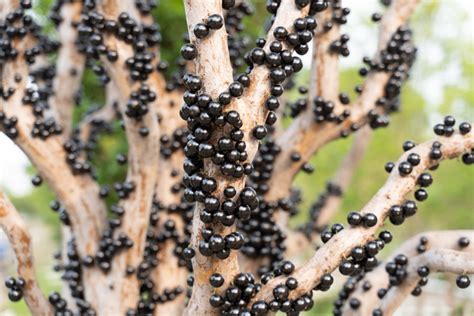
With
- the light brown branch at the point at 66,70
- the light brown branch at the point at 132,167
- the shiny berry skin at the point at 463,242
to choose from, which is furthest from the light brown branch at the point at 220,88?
→ the light brown branch at the point at 66,70

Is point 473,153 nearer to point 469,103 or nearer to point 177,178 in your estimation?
point 177,178

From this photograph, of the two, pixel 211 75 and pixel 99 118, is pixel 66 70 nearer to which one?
pixel 99 118

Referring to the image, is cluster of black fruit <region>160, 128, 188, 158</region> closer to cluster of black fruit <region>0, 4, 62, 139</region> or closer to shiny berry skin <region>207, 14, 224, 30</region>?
cluster of black fruit <region>0, 4, 62, 139</region>

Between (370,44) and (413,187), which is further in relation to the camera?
(370,44)

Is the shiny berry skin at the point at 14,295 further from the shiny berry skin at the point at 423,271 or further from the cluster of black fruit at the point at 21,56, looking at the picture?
the shiny berry skin at the point at 423,271

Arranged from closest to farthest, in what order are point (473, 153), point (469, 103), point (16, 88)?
point (473, 153) < point (16, 88) < point (469, 103)

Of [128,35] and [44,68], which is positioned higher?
[44,68]

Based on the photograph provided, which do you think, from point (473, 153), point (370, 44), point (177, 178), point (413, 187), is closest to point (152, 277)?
A: point (177, 178)
